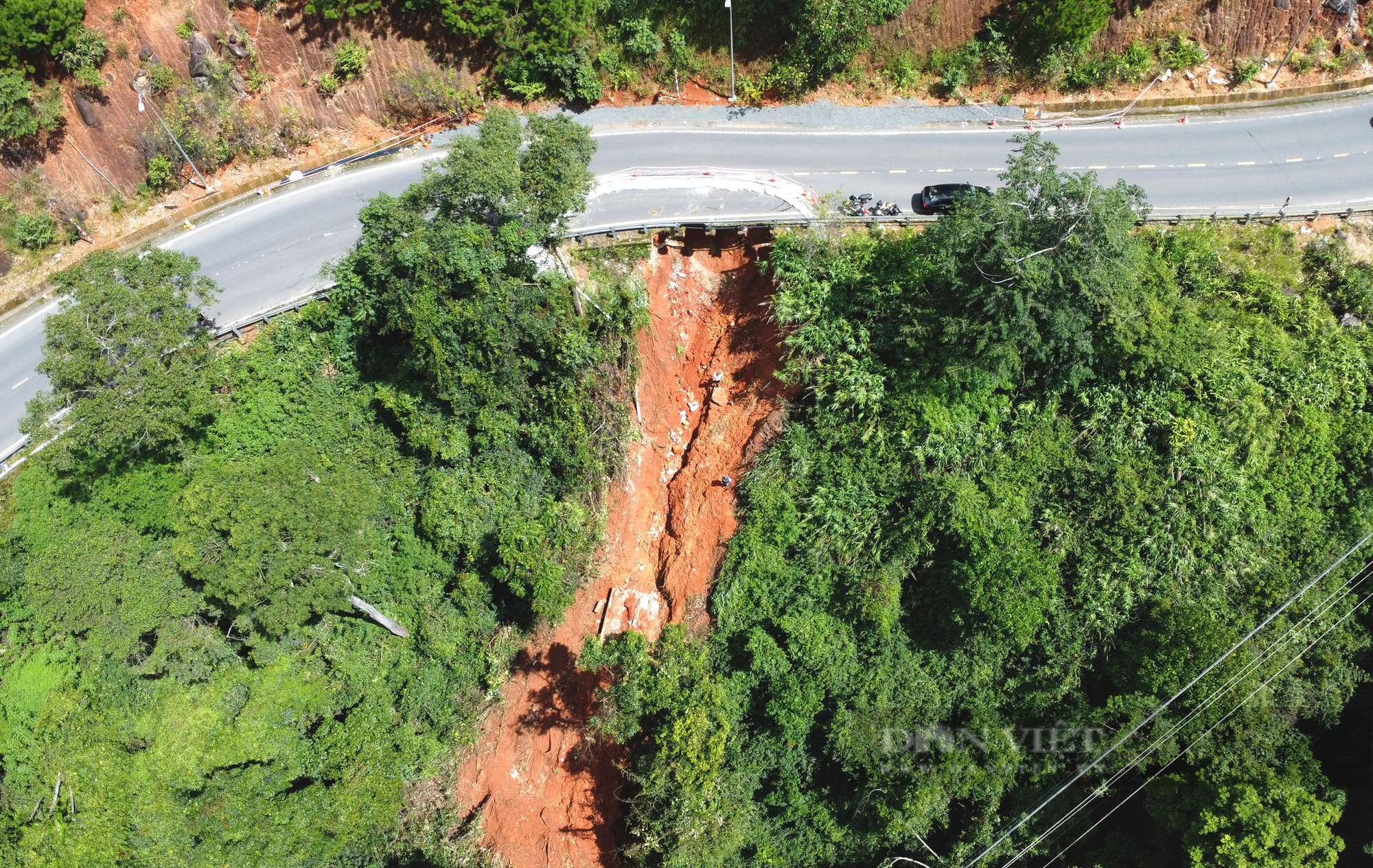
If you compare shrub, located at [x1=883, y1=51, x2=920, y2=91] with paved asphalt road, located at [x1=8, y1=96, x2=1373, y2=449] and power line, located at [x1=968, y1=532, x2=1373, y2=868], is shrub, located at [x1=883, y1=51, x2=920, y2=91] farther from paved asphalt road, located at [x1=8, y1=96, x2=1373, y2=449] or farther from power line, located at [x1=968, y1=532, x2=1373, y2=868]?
power line, located at [x1=968, y1=532, x2=1373, y2=868]

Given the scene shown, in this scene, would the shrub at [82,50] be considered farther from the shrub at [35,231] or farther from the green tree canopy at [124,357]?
the green tree canopy at [124,357]

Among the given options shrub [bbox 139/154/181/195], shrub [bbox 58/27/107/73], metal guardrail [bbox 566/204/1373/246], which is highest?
shrub [bbox 58/27/107/73]

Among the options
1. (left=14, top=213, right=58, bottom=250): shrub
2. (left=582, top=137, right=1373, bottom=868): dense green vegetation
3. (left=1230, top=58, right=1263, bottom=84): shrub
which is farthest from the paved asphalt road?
(left=14, top=213, right=58, bottom=250): shrub

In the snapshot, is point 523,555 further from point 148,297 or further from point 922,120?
point 922,120

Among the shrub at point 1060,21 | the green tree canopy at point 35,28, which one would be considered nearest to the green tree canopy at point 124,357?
the green tree canopy at point 35,28

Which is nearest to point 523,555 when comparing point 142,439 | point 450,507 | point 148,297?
point 450,507
